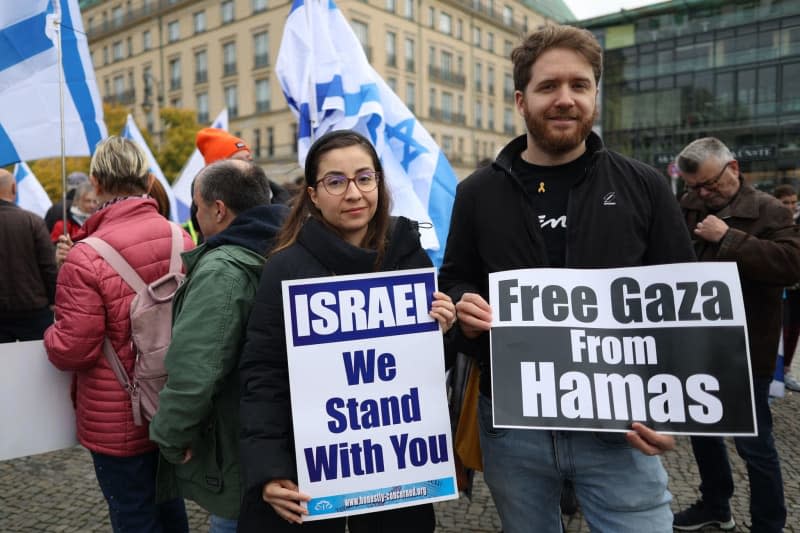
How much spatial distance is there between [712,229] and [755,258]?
0.22 m

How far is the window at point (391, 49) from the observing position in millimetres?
43219

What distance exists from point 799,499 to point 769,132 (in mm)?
26117

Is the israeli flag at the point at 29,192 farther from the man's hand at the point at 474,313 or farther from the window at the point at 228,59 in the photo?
the window at the point at 228,59

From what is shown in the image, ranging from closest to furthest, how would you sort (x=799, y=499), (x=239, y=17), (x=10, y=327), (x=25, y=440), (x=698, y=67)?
1. (x=25, y=440)
2. (x=799, y=499)
3. (x=10, y=327)
4. (x=698, y=67)
5. (x=239, y=17)

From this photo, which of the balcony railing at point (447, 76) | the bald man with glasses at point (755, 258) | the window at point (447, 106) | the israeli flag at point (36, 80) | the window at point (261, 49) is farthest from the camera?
the window at point (447, 106)

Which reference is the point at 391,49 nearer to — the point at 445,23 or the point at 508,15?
the point at 445,23

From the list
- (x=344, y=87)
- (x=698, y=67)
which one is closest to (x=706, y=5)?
(x=698, y=67)

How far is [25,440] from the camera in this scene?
2.41 meters

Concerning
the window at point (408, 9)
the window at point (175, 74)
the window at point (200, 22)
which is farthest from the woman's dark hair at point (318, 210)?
the window at point (175, 74)

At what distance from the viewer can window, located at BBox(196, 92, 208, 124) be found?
45.3 metres

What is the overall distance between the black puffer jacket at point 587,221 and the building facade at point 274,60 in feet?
118

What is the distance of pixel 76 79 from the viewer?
399 centimetres

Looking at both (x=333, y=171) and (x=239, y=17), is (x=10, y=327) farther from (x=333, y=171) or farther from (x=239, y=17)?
(x=239, y=17)

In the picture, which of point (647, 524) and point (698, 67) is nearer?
point (647, 524)
